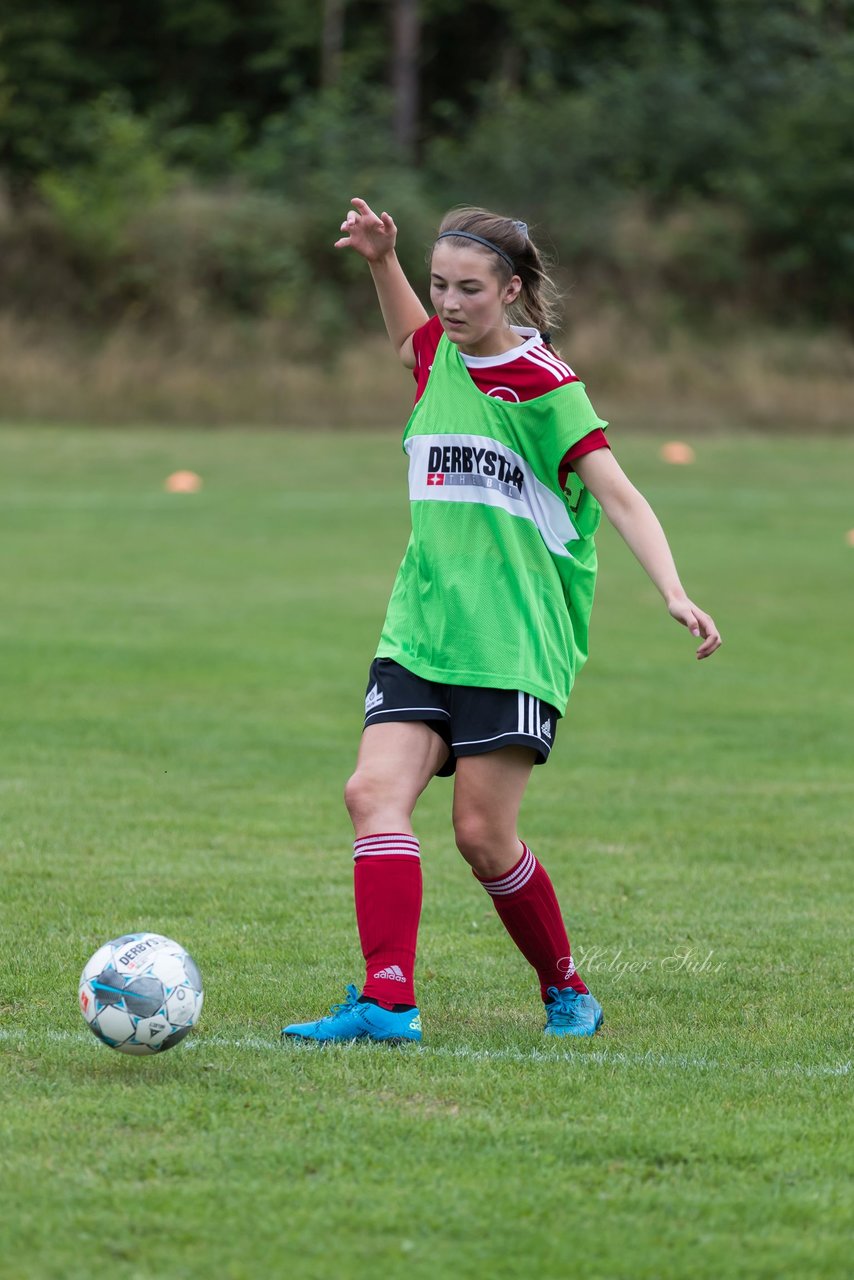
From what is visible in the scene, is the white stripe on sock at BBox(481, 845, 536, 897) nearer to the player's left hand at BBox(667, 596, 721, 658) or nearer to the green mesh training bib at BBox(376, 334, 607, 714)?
the green mesh training bib at BBox(376, 334, 607, 714)

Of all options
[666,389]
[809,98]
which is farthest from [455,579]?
[809,98]

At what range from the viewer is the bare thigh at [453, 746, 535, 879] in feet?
14.4

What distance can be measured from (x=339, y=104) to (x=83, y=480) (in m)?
18.5

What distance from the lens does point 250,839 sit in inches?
278

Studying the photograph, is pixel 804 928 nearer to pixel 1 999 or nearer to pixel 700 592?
pixel 1 999

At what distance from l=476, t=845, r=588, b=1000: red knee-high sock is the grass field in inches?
7.8

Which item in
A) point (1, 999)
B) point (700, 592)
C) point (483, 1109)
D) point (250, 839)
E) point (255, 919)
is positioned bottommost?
point (700, 592)

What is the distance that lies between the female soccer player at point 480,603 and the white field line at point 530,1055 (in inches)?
3.2

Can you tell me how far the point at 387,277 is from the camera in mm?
4926

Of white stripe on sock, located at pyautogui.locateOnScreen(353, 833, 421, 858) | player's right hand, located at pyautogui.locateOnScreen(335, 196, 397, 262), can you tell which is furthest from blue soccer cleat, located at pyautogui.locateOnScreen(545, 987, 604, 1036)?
player's right hand, located at pyautogui.locateOnScreen(335, 196, 397, 262)

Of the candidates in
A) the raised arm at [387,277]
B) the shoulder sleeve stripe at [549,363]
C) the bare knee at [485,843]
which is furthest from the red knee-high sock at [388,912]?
the raised arm at [387,277]

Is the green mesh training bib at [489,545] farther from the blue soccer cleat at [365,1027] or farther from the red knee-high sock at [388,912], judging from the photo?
the blue soccer cleat at [365,1027]

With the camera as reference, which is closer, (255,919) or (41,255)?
(255,919)

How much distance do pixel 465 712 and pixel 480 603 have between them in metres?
0.27
